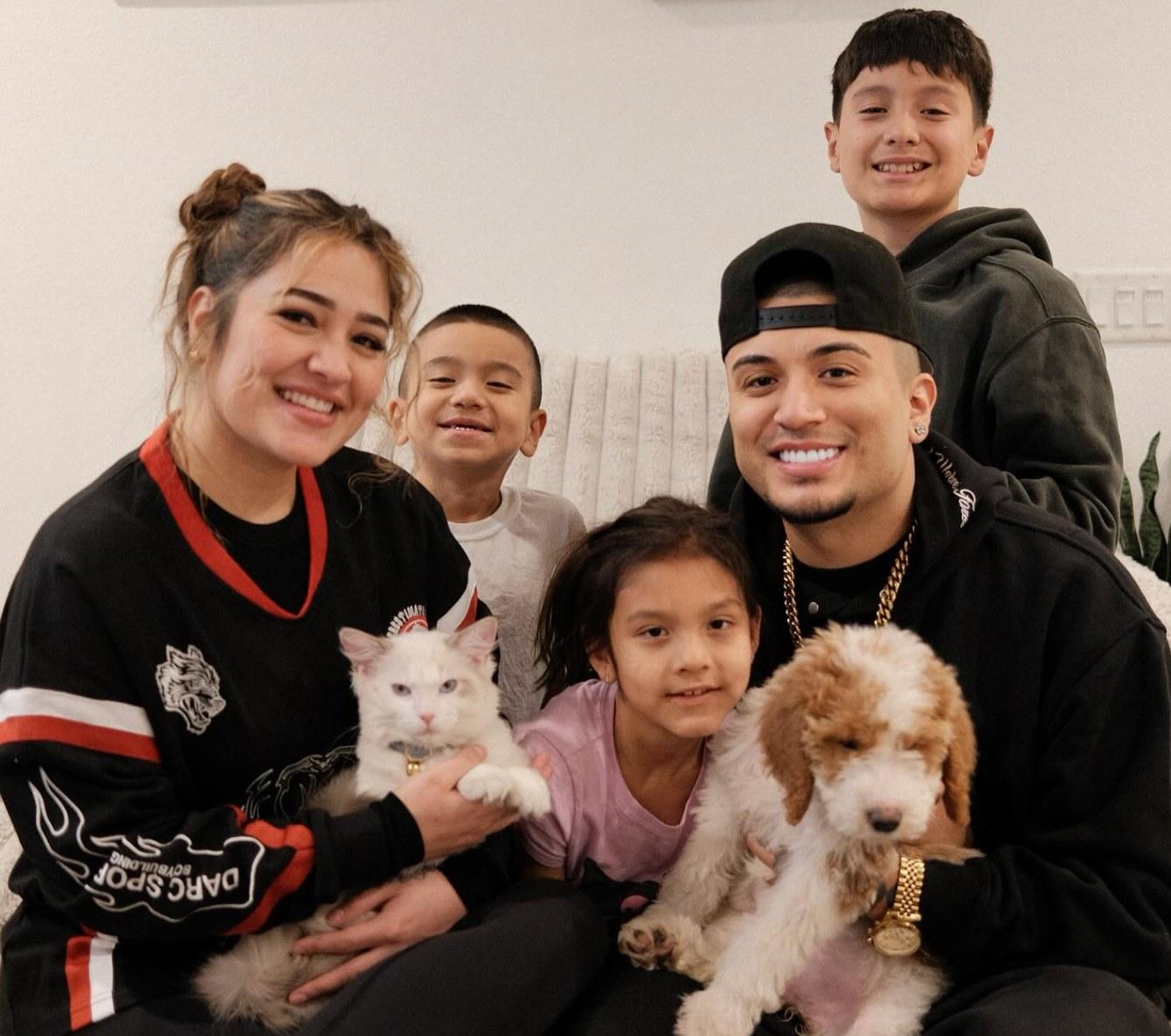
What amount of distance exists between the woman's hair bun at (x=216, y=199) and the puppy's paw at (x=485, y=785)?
79 centimetres

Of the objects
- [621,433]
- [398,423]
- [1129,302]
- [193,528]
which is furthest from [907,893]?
[1129,302]

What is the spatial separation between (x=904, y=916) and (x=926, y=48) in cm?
171

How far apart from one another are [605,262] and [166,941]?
90.3 inches

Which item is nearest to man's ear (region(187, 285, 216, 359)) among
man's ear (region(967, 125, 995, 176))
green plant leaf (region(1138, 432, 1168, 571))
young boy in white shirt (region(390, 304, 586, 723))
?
young boy in white shirt (region(390, 304, 586, 723))

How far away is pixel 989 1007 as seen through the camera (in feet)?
4.04

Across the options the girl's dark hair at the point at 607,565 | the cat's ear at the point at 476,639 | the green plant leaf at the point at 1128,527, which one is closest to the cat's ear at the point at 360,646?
A: the cat's ear at the point at 476,639

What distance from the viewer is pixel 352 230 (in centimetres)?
138

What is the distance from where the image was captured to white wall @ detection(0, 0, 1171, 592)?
2994 mm

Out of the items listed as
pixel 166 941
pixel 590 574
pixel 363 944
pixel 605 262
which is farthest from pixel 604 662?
pixel 605 262

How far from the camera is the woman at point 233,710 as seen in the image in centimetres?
118

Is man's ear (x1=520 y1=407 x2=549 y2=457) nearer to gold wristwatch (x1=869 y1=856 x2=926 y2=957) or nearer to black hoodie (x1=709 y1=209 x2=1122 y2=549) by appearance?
black hoodie (x1=709 y1=209 x2=1122 y2=549)

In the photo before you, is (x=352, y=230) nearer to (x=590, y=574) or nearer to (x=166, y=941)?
(x=590, y=574)

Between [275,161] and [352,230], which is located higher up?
[275,161]

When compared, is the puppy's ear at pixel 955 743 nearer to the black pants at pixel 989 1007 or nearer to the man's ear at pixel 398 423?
the black pants at pixel 989 1007
